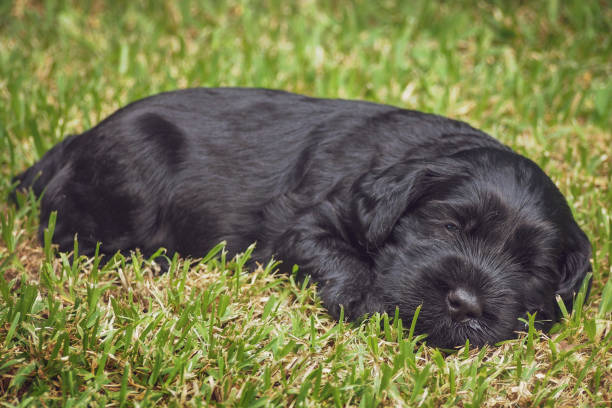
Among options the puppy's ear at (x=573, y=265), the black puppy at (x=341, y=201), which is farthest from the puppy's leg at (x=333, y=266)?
the puppy's ear at (x=573, y=265)

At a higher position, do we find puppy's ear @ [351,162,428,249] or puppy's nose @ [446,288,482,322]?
puppy's ear @ [351,162,428,249]

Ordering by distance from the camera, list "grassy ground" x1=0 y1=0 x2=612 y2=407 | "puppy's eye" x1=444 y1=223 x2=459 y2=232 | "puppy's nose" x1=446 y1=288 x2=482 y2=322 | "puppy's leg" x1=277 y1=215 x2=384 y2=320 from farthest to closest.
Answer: "puppy's leg" x1=277 y1=215 x2=384 y2=320
"puppy's eye" x1=444 y1=223 x2=459 y2=232
"puppy's nose" x1=446 y1=288 x2=482 y2=322
"grassy ground" x1=0 y1=0 x2=612 y2=407

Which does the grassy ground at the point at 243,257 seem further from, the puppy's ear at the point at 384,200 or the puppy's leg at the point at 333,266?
the puppy's ear at the point at 384,200

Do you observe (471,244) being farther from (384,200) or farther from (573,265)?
(573,265)

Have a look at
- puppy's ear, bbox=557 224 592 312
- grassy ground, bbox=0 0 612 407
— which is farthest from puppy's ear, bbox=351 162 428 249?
puppy's ear, bbox=557 224 592 312

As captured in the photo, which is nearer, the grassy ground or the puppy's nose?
the grassy ground

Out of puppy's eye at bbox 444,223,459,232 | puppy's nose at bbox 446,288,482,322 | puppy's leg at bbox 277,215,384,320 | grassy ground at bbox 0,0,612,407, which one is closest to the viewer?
grassy ground at bbox 0,0,612,407

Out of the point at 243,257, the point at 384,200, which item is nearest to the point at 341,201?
the point at 384,200

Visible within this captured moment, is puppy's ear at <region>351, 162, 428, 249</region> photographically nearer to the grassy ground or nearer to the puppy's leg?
the puppy's leg

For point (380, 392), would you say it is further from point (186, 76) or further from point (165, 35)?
point (165, 35)
